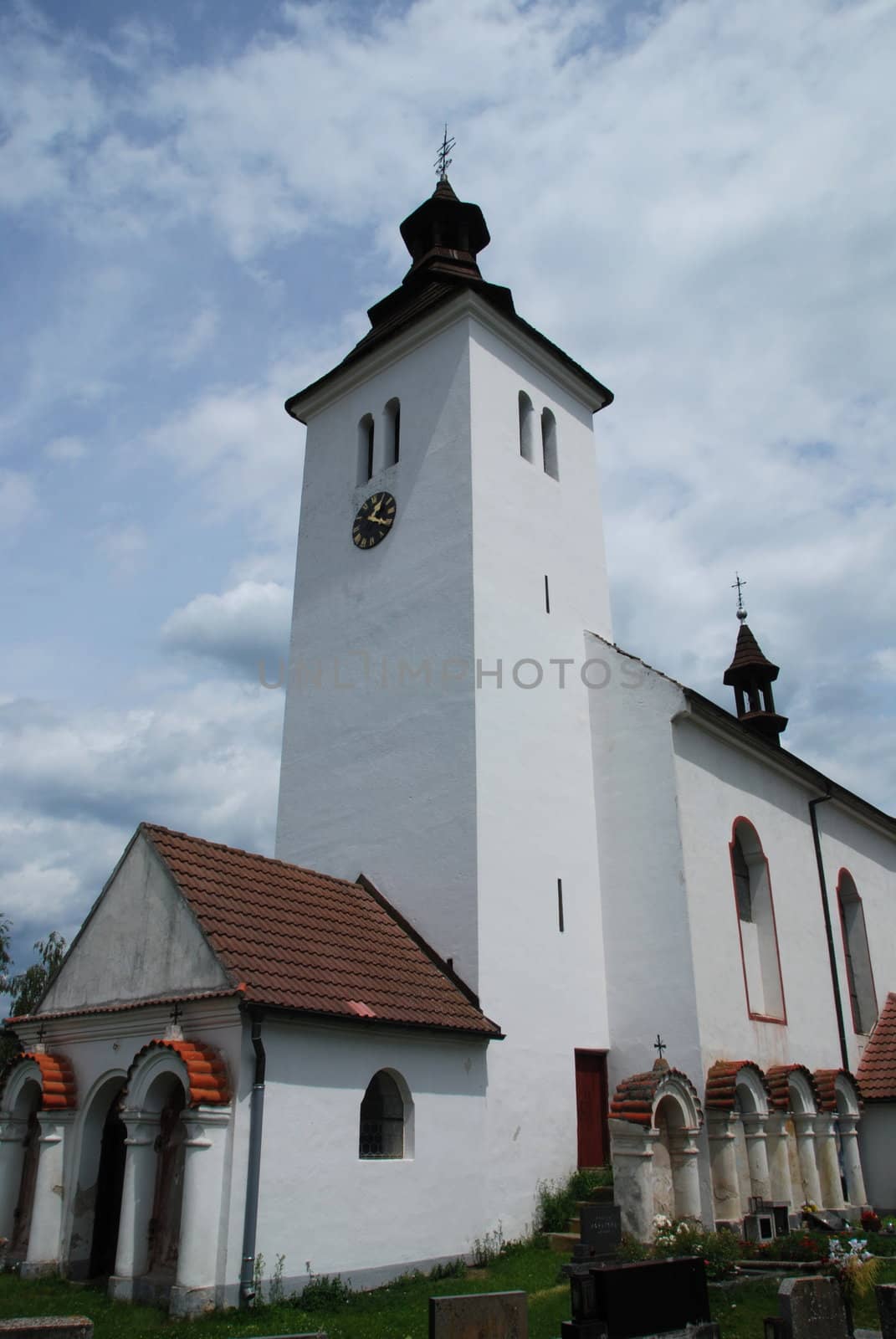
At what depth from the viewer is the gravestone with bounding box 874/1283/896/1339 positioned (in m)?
7.34

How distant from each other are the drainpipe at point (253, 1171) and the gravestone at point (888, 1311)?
19.0ft

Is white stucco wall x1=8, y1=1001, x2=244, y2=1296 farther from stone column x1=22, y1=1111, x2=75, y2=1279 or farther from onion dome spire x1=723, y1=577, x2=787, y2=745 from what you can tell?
onion dome spire x1=723, y1=577, x2=787, y2=745

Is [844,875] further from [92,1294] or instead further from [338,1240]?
[92,1294]

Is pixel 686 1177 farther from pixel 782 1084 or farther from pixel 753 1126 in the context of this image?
pixel 782 1084

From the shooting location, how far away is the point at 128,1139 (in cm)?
1120

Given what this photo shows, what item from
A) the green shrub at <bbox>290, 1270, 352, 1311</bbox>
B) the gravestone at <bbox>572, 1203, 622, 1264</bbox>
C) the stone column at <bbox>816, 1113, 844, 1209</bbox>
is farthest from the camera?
the stone column at <bbox>816, 1113, 844, 1209</bbox>

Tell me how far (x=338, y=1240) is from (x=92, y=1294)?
263cm

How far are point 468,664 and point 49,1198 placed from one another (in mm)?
9079

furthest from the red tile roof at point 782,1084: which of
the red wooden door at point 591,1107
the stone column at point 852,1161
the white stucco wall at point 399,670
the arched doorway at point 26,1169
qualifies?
Answer: the arched doorway at point 26,1169

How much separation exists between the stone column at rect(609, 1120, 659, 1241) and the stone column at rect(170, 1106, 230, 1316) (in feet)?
18.1

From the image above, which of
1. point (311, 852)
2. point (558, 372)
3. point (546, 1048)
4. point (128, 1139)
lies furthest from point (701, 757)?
point (128, 1139)

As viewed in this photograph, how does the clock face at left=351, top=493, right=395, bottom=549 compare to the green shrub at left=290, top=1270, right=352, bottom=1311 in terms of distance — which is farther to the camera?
the clock face at left=351, top=493, right=395, bottom=549

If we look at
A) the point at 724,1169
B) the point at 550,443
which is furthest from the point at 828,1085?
the point at 550,443

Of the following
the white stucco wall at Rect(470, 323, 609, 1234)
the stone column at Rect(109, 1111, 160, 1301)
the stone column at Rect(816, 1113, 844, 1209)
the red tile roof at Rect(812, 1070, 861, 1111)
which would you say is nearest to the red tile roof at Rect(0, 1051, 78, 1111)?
the stone column at Rect(109, 1111, 160, 1301)
